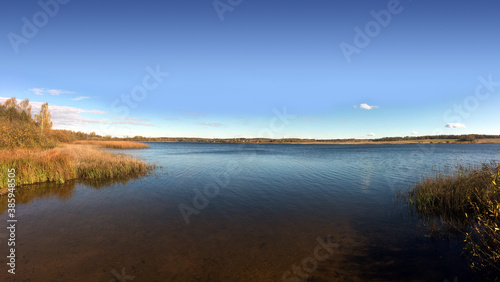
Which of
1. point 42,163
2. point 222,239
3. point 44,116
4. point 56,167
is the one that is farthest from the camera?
point 44,116

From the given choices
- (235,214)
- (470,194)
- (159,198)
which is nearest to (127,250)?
(235,214)

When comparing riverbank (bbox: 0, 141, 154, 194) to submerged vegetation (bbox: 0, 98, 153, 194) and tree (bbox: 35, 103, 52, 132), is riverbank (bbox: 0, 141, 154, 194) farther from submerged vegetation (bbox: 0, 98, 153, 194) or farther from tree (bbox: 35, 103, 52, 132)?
tree (bbox: 35, 103, 52, 132)

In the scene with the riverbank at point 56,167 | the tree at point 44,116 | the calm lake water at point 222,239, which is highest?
the tree at point 44,116

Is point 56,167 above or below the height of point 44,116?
below

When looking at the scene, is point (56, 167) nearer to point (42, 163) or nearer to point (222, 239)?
point (42, 163)

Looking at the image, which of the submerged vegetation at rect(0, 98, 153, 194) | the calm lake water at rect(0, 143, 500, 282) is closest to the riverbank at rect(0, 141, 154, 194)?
the submerged vegetation at rect(0, 98, 153, 194)

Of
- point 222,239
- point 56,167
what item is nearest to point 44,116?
point 56,167

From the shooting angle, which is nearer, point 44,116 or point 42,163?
point 42,163

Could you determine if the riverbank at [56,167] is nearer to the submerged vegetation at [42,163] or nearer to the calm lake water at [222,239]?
the submerged vegetation at [42,163]

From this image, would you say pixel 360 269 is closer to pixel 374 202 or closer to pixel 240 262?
pixel 240 262

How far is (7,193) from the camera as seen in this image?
38.9 feet

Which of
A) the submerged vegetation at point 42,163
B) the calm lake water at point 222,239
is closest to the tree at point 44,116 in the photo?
the submerged vegetation at point 42,163

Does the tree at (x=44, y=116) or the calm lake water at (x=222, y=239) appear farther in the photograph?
the tree at (x=44, y=116)

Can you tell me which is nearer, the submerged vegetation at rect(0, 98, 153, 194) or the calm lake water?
the calm lake water
